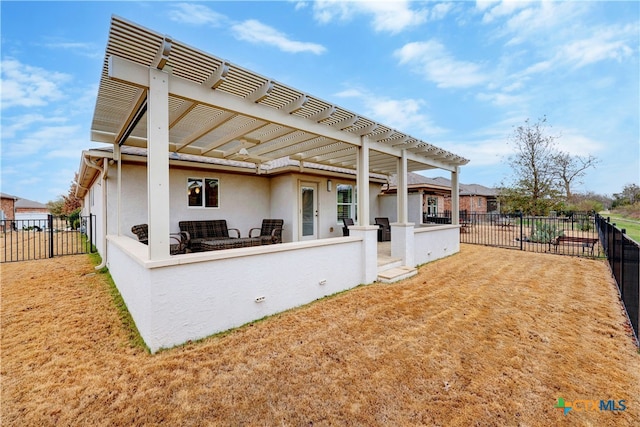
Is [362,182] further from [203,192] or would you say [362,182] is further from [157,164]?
[203,192]

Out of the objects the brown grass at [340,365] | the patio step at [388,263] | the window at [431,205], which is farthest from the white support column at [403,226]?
the window at [431,205]

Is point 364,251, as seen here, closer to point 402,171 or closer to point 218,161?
point 402,171

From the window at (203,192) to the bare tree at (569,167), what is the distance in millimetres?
22949

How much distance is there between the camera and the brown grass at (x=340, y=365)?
2.16 meters

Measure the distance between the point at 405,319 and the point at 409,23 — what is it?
10491 mm

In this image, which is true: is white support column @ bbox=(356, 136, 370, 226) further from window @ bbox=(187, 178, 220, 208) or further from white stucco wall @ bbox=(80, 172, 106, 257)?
white stucco wall @ bbox=(80, 172, 106, 257)

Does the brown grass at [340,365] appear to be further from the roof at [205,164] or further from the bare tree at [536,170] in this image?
the bare tree at [536,170]

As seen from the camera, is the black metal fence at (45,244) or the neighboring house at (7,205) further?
the neighboring house at (7,205)

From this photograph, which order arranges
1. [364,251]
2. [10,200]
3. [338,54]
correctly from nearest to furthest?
1. [364,251]
2. [338,54]
3. [10,200]

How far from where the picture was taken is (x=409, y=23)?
975 cm

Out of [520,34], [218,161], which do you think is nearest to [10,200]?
[218,161]

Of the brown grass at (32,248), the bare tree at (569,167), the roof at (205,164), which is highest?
the bare tree at (569,167)

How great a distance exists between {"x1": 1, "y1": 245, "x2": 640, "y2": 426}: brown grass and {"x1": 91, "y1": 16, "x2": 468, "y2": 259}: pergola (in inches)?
54.7

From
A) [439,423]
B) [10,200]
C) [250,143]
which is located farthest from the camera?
[10,200]
